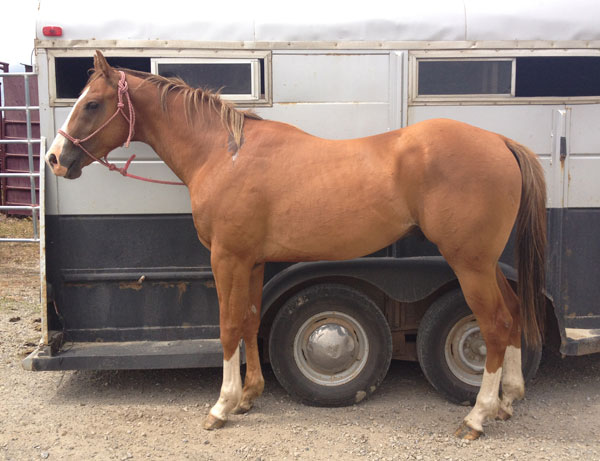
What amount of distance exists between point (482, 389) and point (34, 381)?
3.21m

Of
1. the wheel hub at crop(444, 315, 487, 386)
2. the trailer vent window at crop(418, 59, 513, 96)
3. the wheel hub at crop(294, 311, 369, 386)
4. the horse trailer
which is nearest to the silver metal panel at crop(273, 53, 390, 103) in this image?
the horse trailer

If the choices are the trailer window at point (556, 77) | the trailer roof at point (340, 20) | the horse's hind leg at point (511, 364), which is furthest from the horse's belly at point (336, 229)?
the trailer window at point (556, 77)

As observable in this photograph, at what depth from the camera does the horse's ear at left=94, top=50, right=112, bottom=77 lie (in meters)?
3.07

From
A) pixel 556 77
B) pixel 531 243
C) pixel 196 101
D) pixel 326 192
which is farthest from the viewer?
pixel 556 77

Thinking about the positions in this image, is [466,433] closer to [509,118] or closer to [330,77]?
[509,118]

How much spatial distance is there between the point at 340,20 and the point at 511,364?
2.46m

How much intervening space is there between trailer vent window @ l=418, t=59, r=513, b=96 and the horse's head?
6.31 feet

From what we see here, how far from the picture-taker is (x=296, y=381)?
357 centimetres

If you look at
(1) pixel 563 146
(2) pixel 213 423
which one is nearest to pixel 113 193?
(2) pixel 213 423

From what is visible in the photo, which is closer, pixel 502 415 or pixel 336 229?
pixel 336 229

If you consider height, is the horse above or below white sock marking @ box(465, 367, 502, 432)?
above

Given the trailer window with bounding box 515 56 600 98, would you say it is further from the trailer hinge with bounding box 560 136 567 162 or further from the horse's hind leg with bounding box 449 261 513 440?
the horse's hind leg with bounding box 449 261 513 440

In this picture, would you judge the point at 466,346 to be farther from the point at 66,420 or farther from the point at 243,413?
the point at 66,420

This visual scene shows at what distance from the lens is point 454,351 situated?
3615 millimetres
